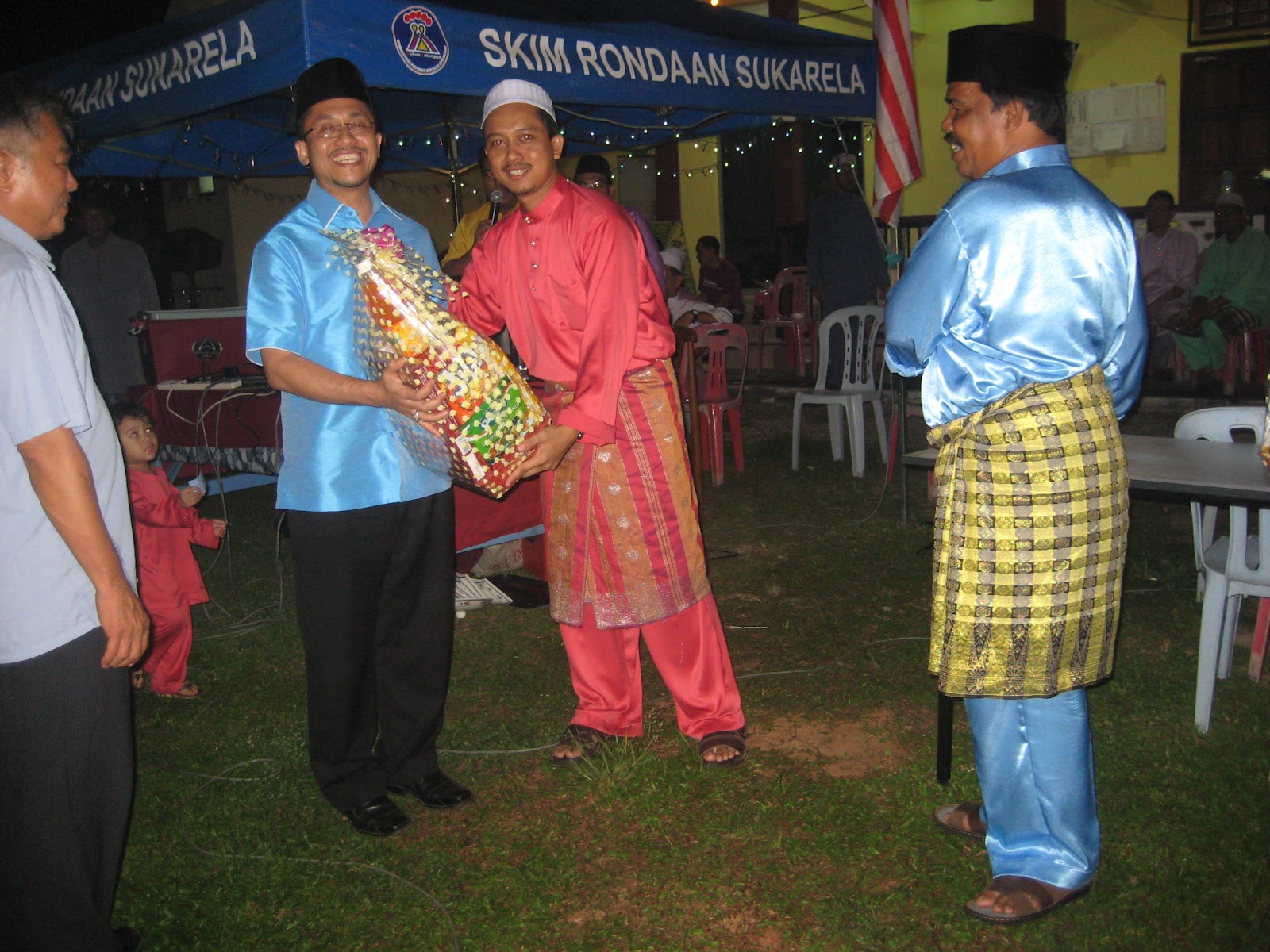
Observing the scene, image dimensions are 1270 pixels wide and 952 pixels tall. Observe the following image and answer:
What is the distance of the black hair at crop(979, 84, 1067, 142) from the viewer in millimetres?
1972

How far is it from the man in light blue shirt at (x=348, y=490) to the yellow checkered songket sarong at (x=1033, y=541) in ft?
3.91

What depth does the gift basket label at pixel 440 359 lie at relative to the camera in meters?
2.15

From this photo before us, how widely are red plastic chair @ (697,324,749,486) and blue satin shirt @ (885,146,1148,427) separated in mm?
4492

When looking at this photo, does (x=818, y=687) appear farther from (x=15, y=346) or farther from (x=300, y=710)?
(x=15, y=346)

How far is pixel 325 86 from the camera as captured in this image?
232cm

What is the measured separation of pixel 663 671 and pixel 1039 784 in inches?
46.2

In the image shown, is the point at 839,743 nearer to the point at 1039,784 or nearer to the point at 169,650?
the point at 1039,784

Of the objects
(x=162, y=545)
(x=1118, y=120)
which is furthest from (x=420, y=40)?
(x=1118, y=120)

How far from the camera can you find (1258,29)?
34.0 ft

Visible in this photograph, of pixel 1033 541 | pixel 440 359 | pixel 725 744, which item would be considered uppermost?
pixel 440 359

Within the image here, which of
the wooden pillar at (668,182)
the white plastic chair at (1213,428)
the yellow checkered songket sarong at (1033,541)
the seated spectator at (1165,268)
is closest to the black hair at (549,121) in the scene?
the yellow checkered songket sarong at (1033,541)

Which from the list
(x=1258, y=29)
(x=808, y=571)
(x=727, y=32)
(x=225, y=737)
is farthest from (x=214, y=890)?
(x=1258, y=29)

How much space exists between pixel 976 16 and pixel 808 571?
1088 centimetres

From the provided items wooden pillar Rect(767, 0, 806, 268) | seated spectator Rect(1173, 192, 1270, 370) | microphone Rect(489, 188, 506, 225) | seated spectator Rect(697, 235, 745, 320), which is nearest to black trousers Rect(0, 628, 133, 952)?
microphone Rect(489, 188, 506, 225)
